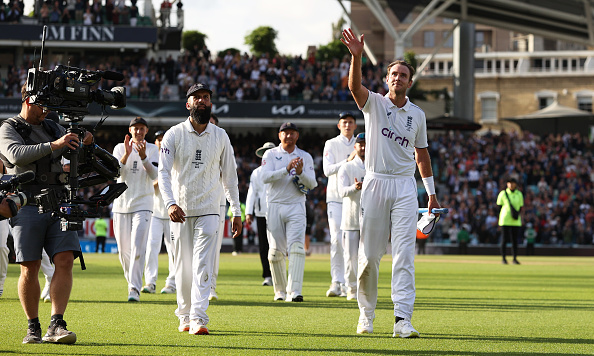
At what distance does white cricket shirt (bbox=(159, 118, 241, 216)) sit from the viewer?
30.3 feet

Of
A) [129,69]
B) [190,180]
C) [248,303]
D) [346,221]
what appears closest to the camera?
[190,180]

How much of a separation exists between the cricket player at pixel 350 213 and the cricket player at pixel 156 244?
103 inches

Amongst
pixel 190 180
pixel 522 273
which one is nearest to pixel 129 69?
pixel 522 273

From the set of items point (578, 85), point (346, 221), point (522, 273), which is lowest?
point (522, 273)

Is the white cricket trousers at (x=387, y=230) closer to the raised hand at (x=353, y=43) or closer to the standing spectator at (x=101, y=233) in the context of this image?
the raised hand at (x=353, y=43)

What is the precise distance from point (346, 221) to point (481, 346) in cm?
549

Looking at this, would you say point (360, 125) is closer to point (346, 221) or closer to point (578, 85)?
point (346, 221)

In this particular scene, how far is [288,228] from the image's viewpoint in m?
13.1

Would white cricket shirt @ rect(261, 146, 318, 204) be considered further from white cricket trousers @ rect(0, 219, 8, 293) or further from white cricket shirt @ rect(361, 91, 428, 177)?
white cricket shirt @ rect(361, 91, 428, 177)

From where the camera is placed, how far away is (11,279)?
16500 millimetres

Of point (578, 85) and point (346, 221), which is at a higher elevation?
point (578, 85)

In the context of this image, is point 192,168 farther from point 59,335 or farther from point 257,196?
point 257,196

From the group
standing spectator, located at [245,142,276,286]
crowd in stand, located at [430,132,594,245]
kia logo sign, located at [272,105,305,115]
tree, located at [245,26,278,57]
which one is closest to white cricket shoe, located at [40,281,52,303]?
standing spectator, located at [245,142,276,286]

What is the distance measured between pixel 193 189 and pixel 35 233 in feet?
5.54
